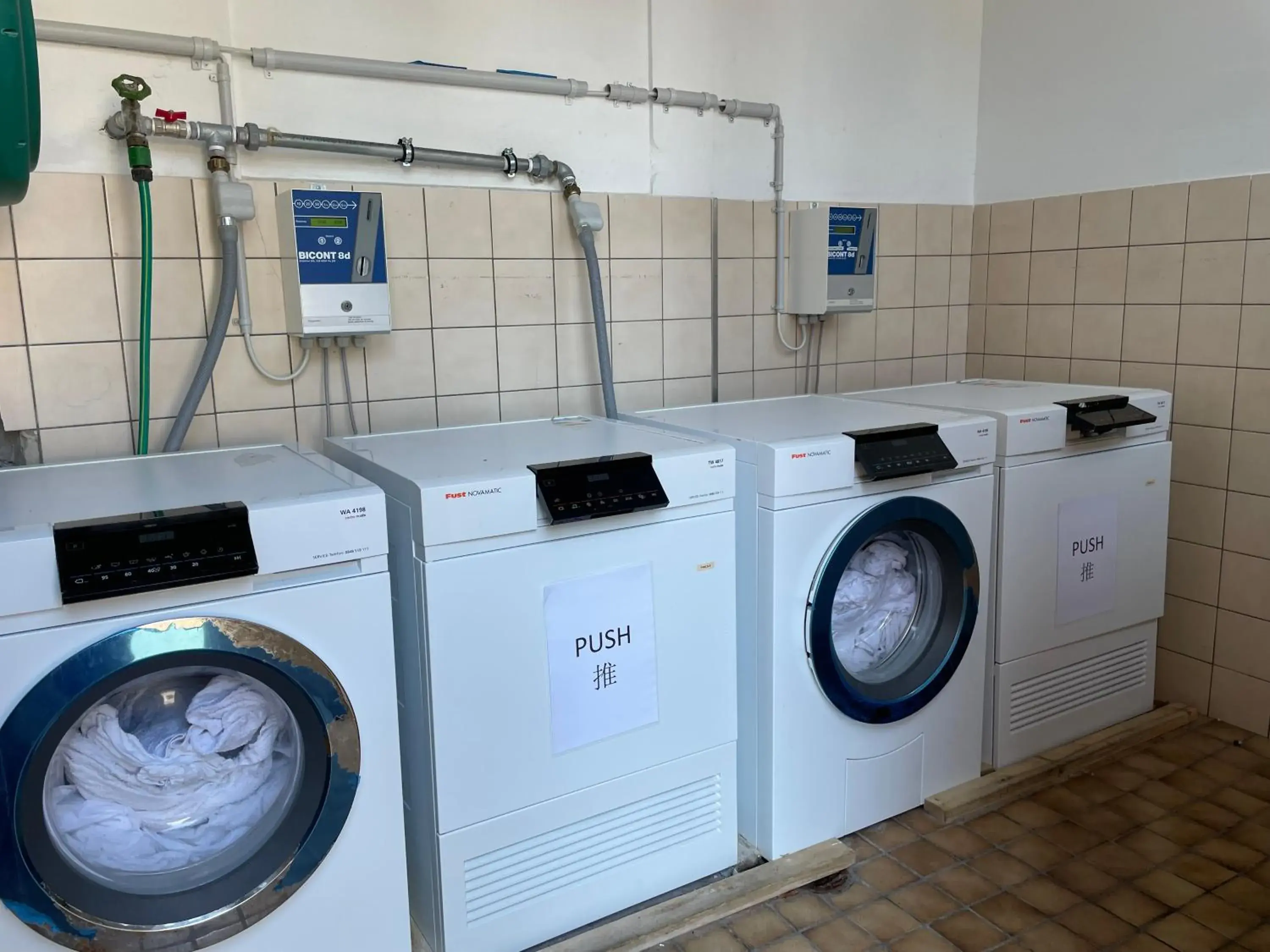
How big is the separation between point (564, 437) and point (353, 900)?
1.04 m

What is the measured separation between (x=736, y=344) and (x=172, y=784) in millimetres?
2057

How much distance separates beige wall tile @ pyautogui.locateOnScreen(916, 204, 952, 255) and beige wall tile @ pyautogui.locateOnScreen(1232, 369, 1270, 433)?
109cm

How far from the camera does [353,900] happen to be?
171 cm

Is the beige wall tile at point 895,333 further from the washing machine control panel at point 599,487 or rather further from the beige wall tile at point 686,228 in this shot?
the washing machine control panel at point 599,487

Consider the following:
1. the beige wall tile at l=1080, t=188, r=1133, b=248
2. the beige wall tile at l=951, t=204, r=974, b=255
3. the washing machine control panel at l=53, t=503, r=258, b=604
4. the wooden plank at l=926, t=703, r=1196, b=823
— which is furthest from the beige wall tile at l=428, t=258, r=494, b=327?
the beige wall tile at l=1080, t=188, r=1133, b=248

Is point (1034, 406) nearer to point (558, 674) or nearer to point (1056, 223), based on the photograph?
point (1056, 223)

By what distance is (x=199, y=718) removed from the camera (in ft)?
5.27

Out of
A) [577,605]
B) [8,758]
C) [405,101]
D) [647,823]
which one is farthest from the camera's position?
[405,101]

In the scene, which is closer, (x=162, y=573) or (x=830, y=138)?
(x=162, y=573)

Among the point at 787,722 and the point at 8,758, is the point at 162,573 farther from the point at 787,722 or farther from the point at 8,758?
the point at 787,722

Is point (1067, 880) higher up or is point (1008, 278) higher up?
point (1008, 278)

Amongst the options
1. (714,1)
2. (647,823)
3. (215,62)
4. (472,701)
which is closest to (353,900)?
(472,701)

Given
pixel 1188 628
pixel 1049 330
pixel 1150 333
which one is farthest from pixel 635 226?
pixel 1188 628

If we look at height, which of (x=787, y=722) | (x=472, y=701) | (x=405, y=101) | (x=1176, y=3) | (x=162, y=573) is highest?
(x=1176, y=3)
